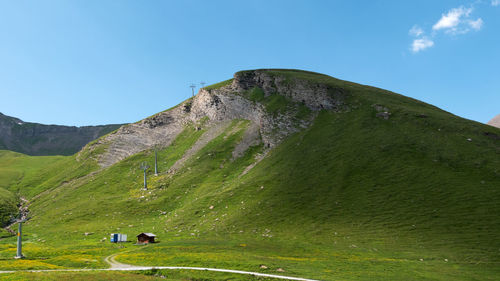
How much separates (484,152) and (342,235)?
58.3 m

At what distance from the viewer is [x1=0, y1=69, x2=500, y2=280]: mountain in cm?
4997

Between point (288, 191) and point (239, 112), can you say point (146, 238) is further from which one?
point (239, 112)

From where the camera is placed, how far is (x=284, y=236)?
6569 cm

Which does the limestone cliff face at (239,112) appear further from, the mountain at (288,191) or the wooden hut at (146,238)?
the wooden hut at (146,238)

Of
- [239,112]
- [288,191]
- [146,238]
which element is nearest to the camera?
[146,238]

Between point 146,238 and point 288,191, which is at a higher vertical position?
point 288,191

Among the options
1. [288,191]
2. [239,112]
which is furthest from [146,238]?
[239,112]

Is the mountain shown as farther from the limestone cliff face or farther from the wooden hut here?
the wooden hut

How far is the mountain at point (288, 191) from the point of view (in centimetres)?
4997

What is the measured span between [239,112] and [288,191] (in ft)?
231

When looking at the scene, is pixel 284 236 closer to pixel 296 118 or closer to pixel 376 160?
pixel 376 160

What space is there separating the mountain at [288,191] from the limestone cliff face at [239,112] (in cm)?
75

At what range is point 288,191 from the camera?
84.6 meters

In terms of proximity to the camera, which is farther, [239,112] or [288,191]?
[239,112]
